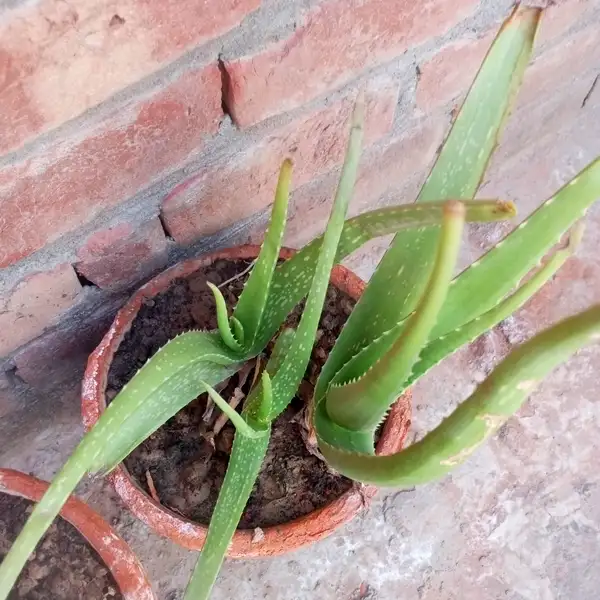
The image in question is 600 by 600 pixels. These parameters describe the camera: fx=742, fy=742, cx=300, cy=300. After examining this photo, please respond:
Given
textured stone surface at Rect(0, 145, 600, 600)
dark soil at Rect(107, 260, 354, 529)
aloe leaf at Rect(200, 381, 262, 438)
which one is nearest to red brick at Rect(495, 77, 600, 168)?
textured stone surface at Rect(0, 145, 600, 600)

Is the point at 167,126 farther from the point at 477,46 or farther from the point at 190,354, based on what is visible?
the point at 477,46

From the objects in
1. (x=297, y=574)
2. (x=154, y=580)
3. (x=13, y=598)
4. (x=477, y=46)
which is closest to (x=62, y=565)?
(x=13, y=598)

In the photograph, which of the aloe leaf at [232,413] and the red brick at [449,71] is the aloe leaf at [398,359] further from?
the red brick at [449,71]

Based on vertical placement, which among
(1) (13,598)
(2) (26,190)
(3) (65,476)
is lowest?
(3) (65,476)

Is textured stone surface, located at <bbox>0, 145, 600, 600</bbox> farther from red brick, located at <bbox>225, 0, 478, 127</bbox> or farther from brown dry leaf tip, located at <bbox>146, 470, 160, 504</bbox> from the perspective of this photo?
red brick, located at <bbox>225, 0, 478, 127</bbox>

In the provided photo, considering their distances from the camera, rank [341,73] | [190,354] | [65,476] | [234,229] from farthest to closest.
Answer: [234,229]
[341,73]
[190,354]
[65,476]

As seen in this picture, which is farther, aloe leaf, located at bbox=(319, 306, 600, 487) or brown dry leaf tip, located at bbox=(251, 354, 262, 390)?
brown dry leaf tip, located at bbox=(251, 354, 262, 390)

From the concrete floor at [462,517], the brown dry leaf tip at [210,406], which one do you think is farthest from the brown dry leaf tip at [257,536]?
the concrete floor at [462,517]
